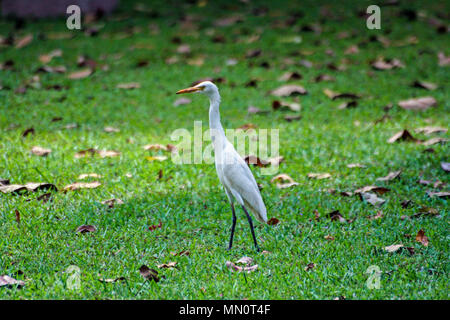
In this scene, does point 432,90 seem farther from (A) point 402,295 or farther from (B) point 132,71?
(A) point 402,295

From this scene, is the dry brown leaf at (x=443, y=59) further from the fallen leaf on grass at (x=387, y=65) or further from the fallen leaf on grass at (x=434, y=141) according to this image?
the fallen leaf on grass at (x=434, y=141)

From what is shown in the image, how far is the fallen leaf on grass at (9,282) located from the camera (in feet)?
11.0

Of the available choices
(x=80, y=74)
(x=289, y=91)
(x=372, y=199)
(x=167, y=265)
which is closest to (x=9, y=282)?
(x=167, y=265)

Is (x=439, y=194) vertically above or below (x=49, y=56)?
below

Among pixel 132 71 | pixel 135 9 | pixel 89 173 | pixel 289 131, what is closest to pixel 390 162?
pixel 289 131

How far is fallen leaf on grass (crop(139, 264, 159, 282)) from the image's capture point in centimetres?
349

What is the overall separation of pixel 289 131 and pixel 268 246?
2.44m

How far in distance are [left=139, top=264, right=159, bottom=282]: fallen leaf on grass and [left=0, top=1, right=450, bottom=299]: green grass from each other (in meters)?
0.06

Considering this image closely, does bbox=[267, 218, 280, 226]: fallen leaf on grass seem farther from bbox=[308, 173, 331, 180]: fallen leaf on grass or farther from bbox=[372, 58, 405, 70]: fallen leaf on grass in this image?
bbox=[372, 58, 405, 70]: fallen leaf on grass

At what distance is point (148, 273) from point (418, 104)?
445 centimetres

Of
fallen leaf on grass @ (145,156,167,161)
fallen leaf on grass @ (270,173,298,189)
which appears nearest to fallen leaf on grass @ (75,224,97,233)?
fallen leaf on grass @ (145,156,167,161)

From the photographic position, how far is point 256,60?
341 inches

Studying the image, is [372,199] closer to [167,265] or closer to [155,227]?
[155,227]

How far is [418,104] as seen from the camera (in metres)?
6.82
